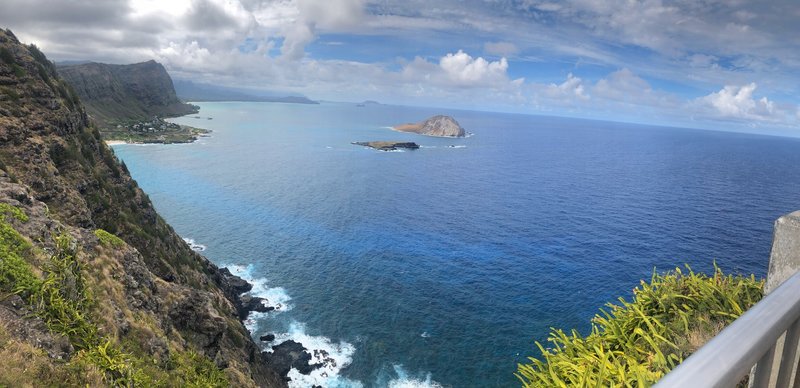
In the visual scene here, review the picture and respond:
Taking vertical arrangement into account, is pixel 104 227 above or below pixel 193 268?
above

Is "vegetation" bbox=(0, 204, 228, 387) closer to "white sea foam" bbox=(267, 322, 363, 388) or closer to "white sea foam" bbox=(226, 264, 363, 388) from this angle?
"white sea foam" bbox=(267, 322, 363, 388)

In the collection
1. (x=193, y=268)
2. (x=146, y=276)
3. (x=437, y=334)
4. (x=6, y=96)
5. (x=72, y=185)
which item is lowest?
(x=437, y=334)

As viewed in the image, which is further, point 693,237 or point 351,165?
point 351,165

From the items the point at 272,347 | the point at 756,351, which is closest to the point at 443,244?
the point at 272,347

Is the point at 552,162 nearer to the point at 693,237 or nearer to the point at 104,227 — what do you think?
the point at 693,237

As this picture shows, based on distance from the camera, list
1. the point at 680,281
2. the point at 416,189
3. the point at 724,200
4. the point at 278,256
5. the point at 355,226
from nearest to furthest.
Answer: the point at 680,281, the point at 278,256, the point at 355,226, the point at 724,200, the point at 416,189

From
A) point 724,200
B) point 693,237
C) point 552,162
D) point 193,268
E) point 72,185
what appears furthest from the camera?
point 552,162

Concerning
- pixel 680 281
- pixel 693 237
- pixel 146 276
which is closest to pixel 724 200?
pixel 693 237

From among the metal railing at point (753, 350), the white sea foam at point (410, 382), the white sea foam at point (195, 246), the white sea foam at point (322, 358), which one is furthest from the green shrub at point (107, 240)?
the white sea foam at point (195, 246)
